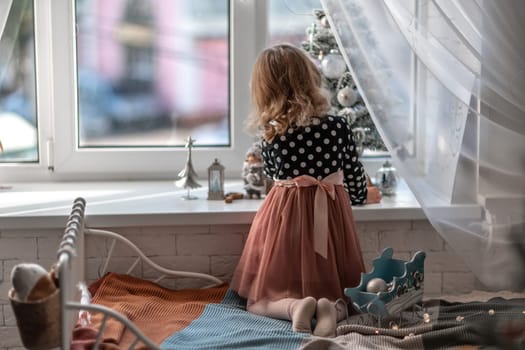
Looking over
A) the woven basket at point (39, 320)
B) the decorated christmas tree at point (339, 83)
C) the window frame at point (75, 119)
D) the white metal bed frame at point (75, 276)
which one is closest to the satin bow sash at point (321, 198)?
the decorated christmas tree at point (339, 83)

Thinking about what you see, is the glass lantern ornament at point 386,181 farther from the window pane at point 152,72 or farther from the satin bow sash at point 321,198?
the window pane at point 152,72

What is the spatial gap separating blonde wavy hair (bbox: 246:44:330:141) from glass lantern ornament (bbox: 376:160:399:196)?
0.47 meters

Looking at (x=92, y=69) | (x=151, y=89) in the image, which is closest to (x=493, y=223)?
(x=151, y=89)

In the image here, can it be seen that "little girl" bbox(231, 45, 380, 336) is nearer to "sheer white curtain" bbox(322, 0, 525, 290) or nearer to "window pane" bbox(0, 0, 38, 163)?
"sheer white curtain" bbox(322, 0, 525, 290)

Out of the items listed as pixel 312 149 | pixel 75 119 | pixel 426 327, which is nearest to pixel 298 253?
pixel 312 149

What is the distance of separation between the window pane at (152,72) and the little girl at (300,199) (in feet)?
1.90

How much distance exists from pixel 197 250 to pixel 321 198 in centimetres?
44

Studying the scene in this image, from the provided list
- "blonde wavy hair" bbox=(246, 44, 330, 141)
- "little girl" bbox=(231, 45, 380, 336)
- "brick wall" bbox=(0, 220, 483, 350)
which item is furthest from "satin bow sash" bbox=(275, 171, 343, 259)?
"brick wall" bbox=(0, 220, 483, 350)

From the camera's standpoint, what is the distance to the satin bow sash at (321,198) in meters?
2.31

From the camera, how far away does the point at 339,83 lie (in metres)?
2.71

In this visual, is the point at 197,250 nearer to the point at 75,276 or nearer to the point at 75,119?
the point at 75,276

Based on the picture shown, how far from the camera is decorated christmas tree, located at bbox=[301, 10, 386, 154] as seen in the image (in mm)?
2691

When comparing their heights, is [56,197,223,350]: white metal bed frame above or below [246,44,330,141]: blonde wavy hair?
below

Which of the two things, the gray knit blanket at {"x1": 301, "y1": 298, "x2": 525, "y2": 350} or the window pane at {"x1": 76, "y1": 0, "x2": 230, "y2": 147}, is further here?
the window pane at {"x1": 76, "y1": 0, "x2": 230, "y2": 147}
